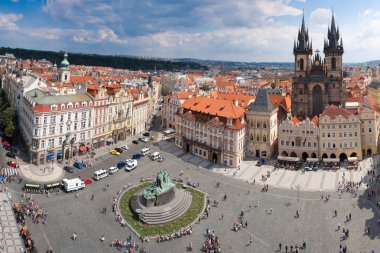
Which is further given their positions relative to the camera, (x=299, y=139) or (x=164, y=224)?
(x=299, y=139)

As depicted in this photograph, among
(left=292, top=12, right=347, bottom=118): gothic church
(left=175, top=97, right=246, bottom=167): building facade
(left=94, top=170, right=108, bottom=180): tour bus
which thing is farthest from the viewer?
(left=292, top=12, right=347, bottom=118): gothic church

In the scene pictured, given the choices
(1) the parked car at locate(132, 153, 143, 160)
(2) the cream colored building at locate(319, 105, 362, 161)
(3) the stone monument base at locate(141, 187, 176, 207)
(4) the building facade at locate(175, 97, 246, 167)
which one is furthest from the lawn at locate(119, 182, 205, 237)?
(2) the cream colored building at locate(319, 105, 362, 161)

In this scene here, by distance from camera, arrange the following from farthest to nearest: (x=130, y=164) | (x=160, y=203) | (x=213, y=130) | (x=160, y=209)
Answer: (x=213, y=130) → (x=130, y=164) → (x=160, y=203) → (x=160, y=209)

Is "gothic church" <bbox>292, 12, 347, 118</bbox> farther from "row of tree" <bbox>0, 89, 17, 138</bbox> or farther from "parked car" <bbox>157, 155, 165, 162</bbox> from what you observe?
"row of tree" <bbox>0, 89, 17, 138</bbox>

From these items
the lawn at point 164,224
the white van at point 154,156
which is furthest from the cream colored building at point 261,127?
the lawn at point 164,224

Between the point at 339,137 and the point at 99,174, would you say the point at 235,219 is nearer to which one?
the point at 99,174

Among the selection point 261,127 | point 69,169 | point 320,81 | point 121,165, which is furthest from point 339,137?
point 69,169

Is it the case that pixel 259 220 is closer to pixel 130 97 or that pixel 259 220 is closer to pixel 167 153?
pixel 167 153

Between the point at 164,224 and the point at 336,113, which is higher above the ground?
the point at 336,113
